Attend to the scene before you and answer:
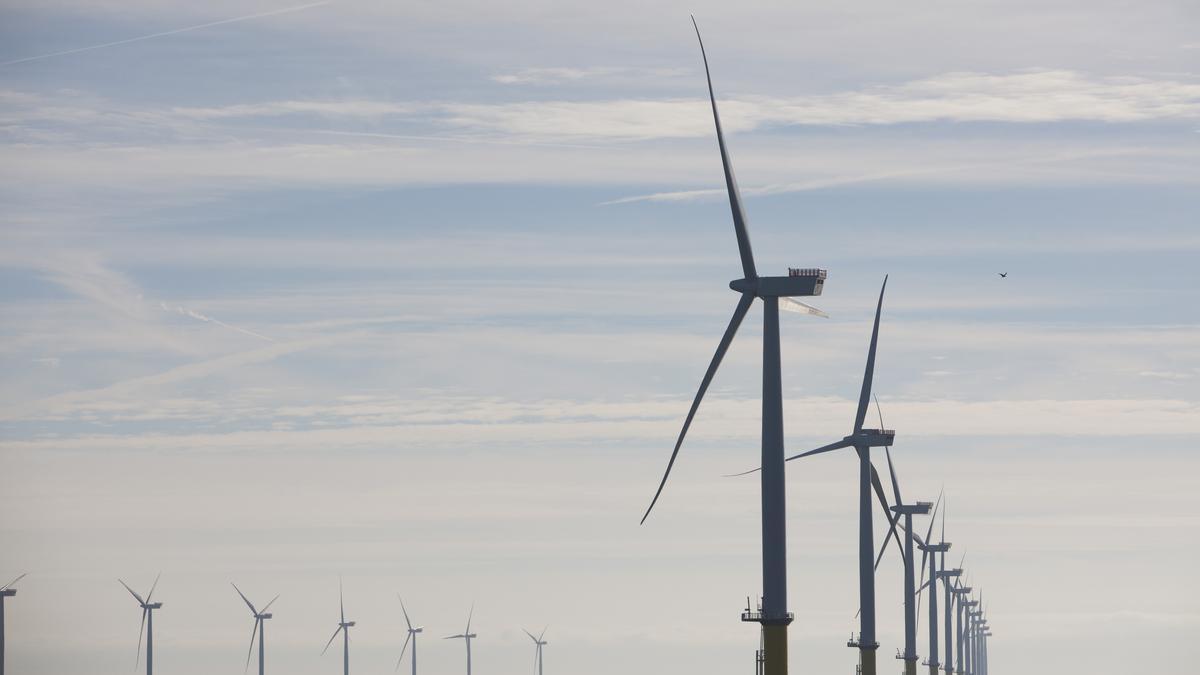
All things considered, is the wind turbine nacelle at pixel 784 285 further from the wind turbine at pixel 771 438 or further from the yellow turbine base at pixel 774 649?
the yellow turbine base at pixel 774 649

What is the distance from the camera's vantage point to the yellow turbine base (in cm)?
13250

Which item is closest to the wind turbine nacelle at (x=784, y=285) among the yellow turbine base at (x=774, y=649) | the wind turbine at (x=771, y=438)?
the wind turbine at (x=771, y=438)

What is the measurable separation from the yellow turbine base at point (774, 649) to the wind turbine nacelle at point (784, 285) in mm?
22132

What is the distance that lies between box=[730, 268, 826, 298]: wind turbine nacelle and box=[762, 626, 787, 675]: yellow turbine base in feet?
72.6

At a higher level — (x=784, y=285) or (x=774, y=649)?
(x=784, y=285)

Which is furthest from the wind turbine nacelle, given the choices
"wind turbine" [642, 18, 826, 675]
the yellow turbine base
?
the yellow turbine base

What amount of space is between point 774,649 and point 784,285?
78.6 feet

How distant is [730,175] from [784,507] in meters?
22.2

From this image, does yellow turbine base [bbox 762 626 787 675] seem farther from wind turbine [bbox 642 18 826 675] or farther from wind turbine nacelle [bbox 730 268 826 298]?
wind turbine nacelle [bbox 730 268 826 298]

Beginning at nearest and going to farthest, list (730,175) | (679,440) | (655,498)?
(655,498) → (679,440) → (730,175)

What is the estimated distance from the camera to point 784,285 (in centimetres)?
13862

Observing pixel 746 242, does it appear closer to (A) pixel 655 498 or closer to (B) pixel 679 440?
(B) pixel 679 440

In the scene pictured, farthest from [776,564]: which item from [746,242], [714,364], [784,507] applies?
[746,242]

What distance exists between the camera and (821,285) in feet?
461
